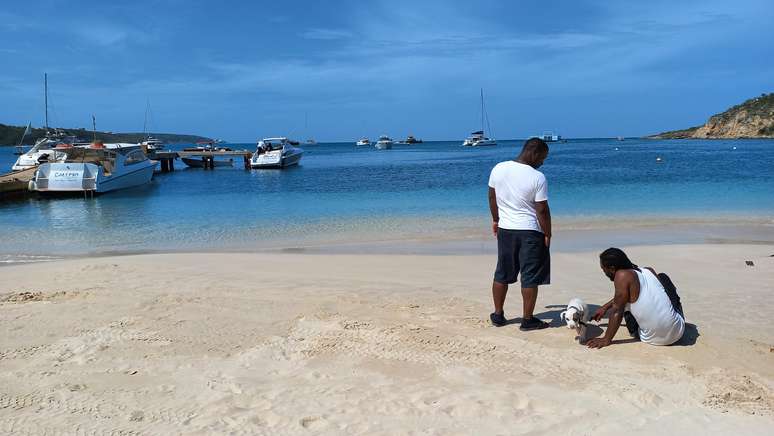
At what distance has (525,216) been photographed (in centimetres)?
514

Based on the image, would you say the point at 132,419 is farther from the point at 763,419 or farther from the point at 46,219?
the point at 46,219

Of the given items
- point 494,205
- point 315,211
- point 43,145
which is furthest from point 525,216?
point 43,145

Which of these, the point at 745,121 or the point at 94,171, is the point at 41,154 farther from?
the point at 745,121

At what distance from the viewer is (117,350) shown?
5055 millimetres

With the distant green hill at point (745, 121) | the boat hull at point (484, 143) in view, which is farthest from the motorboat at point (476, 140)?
the distant green hill at point (745, 121)

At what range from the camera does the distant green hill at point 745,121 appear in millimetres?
115250

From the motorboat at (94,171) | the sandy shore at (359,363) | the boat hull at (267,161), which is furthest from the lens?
the boat hull at (267,161)

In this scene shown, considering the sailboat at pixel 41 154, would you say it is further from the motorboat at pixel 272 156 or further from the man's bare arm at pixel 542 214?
the man's bare arm at pixel 542 214

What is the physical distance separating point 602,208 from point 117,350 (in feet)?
53.9

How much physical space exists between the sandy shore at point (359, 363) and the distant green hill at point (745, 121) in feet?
423

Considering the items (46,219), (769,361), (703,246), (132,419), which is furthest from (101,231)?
(769,361)

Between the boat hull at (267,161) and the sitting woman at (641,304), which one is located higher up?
the boat hull at (267,161)

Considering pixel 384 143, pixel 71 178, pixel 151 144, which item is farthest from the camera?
pixel 384 143

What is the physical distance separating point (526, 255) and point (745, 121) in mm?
137726
